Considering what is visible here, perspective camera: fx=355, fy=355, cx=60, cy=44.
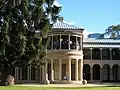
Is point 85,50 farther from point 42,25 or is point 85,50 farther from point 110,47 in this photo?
point 42,25

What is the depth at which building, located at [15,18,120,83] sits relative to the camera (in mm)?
52213

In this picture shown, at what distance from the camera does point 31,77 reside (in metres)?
57.3

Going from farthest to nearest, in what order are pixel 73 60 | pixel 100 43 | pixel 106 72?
pixel 100 43 → pixel 106 72 → pixel 73 60

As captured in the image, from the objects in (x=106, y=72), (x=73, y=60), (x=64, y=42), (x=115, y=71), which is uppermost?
(x=64, y=42)

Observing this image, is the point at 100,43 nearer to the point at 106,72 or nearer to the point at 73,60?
the point at 106,72

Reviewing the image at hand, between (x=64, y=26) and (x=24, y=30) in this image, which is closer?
(x=24, y=30)

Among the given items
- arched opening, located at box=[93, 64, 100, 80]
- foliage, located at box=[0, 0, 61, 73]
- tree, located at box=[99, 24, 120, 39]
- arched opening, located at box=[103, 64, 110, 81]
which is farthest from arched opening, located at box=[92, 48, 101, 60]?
tree, located at box=[99, 24, 120, 39]

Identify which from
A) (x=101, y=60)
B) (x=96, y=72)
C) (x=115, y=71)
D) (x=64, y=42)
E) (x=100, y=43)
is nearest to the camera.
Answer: (x=64, y=42)

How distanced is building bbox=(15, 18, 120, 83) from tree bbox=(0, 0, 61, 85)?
8.90 m

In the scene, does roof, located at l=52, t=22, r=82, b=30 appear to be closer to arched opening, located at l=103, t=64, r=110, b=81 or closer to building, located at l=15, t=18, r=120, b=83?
building, located at l=15, t=18, r=120, b=83

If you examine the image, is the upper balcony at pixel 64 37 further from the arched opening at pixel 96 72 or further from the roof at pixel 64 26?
the arched opening at pixel 96 72

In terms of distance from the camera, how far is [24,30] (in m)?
40.5

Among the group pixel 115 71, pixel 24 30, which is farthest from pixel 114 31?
pixel 24 30

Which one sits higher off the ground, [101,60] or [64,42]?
[64,42]
